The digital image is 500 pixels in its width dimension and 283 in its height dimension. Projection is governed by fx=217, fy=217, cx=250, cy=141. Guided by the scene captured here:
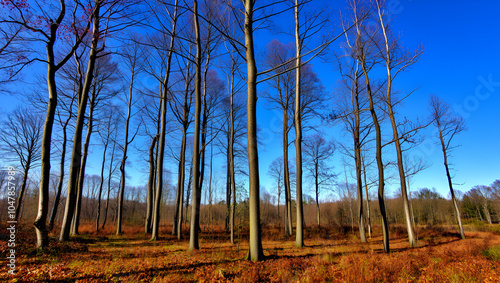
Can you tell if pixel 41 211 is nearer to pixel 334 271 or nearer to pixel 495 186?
pixel 334 271

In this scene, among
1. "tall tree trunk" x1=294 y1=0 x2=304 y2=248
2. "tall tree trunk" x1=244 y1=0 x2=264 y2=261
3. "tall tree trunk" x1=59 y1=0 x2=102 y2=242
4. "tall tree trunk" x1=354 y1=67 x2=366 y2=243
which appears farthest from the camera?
"tall tree trunk" x1=354 y1=67 x2=366 y2=243

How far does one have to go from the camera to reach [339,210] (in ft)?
127

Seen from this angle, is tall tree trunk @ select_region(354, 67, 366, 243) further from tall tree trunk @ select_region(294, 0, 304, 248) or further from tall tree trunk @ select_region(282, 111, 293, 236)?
tall tree trunk @ select_region(282, 111, 293, 236)

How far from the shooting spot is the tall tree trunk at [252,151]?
5.64 metres

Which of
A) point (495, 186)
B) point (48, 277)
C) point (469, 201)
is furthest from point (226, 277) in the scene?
point (469, 201)

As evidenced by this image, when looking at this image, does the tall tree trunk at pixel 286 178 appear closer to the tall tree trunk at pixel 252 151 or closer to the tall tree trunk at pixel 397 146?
the tall tree trunk at pixel 397 146

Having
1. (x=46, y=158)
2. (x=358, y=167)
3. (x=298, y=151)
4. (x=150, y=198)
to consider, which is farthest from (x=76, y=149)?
(x=358, y=167)

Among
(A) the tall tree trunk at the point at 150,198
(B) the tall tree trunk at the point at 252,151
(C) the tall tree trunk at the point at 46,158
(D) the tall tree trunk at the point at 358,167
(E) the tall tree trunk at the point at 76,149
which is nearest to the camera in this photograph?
Answer: (B) the tall tree trunk at the point at 252,151

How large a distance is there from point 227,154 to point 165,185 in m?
27.8

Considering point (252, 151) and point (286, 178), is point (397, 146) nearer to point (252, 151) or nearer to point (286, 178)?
point (286, 178)

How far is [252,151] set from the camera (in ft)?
19.7

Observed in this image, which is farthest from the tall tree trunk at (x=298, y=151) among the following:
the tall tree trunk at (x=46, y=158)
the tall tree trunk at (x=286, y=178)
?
the tall tree trunk at (x=46, y=158)

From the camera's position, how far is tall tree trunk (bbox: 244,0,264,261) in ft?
18.5

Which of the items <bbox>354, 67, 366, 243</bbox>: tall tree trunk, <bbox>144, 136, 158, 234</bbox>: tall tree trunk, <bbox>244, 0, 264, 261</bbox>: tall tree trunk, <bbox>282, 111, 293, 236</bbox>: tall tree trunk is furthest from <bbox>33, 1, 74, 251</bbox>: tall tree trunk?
<bbox>354, 67, 366, 243</bbox>: tall tree trunk
